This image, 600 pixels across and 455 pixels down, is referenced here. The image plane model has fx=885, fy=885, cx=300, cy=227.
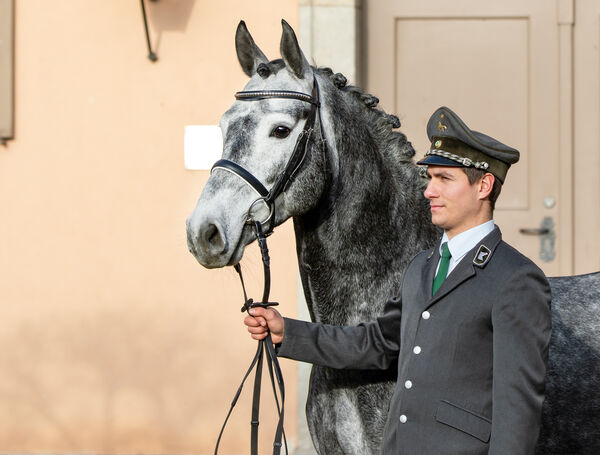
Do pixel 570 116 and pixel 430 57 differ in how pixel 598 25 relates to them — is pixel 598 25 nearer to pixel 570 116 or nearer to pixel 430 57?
pixel 570 116

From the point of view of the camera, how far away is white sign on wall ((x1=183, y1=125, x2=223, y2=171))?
4.71m

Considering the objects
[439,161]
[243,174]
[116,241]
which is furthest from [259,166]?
[116,241]

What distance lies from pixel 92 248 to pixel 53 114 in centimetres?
76

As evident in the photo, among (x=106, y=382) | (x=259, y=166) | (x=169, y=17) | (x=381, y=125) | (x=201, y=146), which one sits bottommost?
(x=106, y=382)

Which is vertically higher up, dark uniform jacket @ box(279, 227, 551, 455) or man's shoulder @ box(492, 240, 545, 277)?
man's shoulder @ box(492, 240, 545, 277)

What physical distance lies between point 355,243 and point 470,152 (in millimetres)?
612

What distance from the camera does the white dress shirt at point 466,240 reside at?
6.20 feet

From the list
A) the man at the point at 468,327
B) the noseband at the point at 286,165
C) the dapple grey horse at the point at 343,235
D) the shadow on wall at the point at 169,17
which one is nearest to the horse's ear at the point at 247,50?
the dapple grey horse at the point at 343,235

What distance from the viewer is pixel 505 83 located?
191 inches

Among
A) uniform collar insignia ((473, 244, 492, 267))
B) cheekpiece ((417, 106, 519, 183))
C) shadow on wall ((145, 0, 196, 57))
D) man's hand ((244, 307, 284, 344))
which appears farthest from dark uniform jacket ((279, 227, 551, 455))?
shadow on wall ((145, 0, 196, 57))

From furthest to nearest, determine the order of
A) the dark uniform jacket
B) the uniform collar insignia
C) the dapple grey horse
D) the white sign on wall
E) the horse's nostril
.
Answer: the white sign on wall, the dapple grey horse, the horse's nostril, the uniform collar insignia, the dark uniform jacket

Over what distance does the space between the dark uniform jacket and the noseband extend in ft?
1.67

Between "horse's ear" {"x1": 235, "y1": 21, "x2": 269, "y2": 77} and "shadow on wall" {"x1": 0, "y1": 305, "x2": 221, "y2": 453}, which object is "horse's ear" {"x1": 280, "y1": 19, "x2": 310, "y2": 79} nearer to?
"horse's ear" {"x1": 235, "y1": 21, "x2": 269, "y2": 77}

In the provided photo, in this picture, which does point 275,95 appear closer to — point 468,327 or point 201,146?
point 468,327
